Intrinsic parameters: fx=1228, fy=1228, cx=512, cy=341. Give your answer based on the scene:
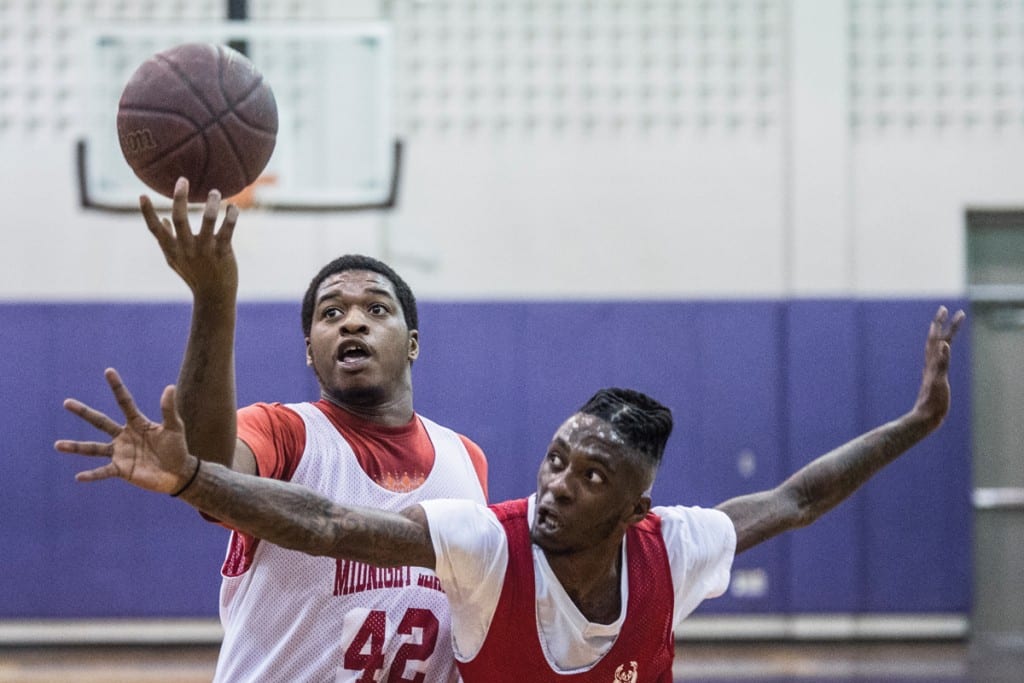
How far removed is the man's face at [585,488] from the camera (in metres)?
2.89

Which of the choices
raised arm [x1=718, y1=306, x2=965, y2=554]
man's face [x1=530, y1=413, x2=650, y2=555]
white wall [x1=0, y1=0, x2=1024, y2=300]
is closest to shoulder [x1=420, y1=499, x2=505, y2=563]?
man's face [x1=530, y1=413, x2=650, y2=555]

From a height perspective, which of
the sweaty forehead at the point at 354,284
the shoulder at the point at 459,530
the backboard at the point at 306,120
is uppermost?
the backboard at the point at 306,120

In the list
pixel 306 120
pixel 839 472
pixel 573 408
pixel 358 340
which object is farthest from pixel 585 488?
pixel 573 408

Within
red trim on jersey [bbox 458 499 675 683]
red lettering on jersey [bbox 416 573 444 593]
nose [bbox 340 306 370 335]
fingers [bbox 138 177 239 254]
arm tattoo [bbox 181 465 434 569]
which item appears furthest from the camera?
nose [bbox 340 306 370 335]

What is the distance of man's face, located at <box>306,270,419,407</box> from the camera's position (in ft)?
10.5

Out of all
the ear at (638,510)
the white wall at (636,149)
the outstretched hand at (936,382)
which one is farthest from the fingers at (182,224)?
the white wall at (636,149)

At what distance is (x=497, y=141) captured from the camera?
9.30 meters

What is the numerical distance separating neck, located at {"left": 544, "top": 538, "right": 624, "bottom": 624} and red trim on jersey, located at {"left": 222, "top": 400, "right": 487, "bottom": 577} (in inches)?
19.4

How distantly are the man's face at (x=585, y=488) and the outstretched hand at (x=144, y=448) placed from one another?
0.89 meters

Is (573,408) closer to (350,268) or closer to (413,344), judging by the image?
(413,344)

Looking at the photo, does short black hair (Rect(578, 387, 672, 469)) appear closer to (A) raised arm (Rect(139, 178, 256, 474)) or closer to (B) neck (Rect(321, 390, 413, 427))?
(B) neck (Rect(321, 390, 413, 427))

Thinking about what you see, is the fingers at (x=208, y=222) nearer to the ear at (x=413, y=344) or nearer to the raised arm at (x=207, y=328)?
the raised arm at (x=207, y=328)

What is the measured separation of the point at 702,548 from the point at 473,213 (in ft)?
20.8

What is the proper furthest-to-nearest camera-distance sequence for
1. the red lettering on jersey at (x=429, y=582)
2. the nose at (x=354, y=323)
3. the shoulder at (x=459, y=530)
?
the nose at (x=354, y=323)
the red lettering on jersey at (x=429, y=582)
the shoulder at (x=459, y=530)
